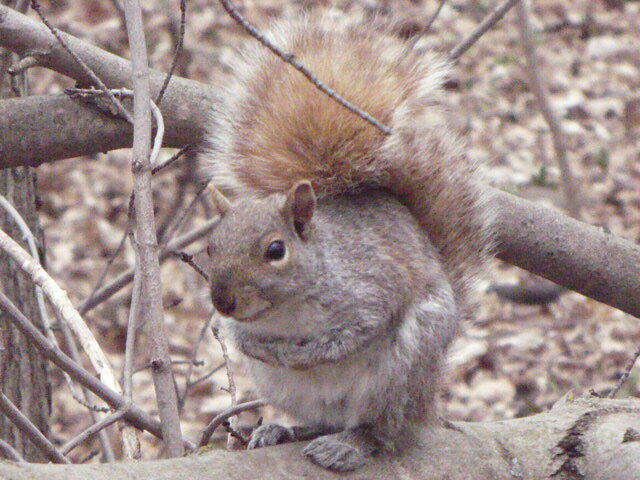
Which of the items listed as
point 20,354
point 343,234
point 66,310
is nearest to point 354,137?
point 343,234

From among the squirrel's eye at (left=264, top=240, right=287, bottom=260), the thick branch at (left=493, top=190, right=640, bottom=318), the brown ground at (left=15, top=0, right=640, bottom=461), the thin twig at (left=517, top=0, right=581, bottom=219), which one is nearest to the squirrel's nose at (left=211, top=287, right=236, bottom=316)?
the squirrel's eye at (left=264, top=240, right=287, bottom=260)

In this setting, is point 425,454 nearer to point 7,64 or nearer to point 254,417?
point 7,64

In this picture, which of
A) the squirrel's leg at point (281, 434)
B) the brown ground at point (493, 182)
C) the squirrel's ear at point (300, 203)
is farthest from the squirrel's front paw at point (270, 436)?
the brown ground at point (493, 182)

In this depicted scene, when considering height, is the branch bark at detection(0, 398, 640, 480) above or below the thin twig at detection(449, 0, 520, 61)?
below

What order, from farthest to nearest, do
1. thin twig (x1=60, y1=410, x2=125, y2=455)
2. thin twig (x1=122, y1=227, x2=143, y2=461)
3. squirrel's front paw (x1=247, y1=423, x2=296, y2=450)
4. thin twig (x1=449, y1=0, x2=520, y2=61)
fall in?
thin twig (x1=449, y1=0, x2=520, y2=61), squirrel's front paw (x1=247, y1=423, x2=296, y2=450), thin twig (x1=122, y1=227, x2=143, y2=461), thin twig (x1=60, y1=410, x2=125, y2=455)

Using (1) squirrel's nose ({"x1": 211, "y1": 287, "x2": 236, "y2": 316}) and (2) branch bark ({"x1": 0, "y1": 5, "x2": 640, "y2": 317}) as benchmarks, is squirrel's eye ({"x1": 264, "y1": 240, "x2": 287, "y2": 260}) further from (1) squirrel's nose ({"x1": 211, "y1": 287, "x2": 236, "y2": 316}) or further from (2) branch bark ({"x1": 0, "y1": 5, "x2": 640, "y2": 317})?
(2) branch bark ({"x1": 0, "y1": 5, "x2": 640, "y2": 317})

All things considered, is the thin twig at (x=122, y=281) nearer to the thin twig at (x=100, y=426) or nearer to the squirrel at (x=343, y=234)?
the squirrel at (x=343, y=234)
